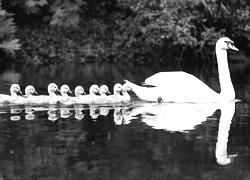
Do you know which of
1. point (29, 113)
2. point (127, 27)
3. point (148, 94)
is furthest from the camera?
point (127, 27)

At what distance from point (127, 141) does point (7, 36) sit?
19988mm

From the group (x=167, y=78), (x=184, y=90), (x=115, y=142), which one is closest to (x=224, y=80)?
(x=184, y=90)

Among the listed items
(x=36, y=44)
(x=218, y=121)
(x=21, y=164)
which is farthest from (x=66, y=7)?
(x=21, y=164)

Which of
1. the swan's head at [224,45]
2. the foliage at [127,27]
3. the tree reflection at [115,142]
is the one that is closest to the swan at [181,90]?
the tree reflection at [115,142]

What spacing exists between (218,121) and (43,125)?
3295 millimetres

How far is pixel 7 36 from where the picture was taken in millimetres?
30844

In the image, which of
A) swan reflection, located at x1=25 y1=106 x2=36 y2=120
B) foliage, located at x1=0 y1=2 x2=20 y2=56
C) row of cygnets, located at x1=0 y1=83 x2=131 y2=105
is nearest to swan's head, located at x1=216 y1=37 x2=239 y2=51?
row of cygnets, located at x1=0 y1=83 x2=131 y2=105

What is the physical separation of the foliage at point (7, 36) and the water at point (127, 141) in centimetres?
1413

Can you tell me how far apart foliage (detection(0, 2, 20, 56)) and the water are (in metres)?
14.1

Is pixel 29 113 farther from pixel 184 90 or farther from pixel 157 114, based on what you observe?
pixel 184 90

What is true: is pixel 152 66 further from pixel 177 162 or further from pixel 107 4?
pixel 177 162

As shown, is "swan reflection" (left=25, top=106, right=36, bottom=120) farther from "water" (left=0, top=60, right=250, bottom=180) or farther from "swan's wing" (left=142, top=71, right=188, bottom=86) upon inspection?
"swan's wing" (left=142, top=71, right=188, bottom=86)

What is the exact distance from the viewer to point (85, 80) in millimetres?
22188

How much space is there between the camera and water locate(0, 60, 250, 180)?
9820 mm
